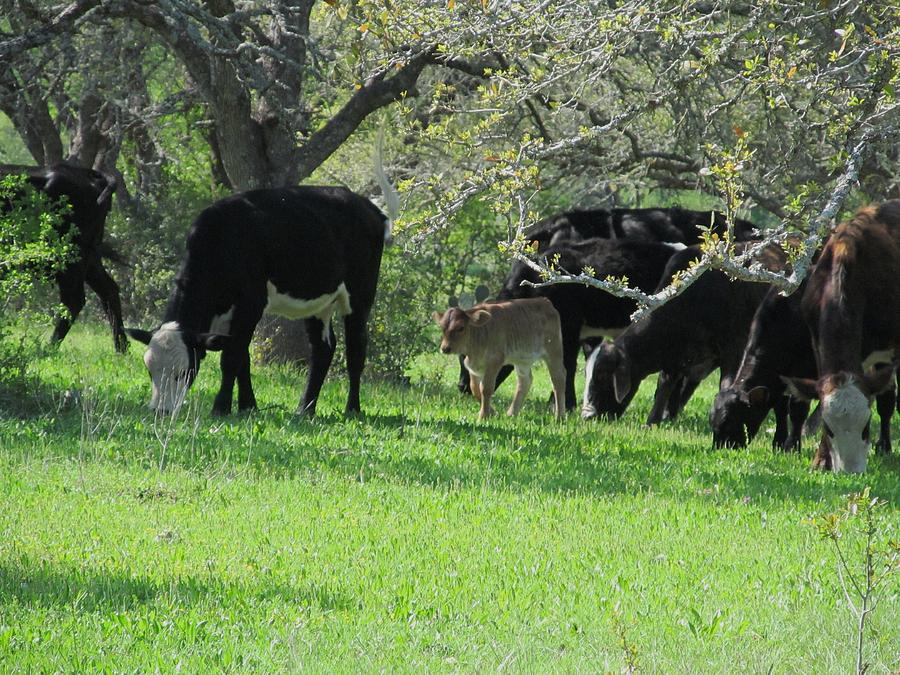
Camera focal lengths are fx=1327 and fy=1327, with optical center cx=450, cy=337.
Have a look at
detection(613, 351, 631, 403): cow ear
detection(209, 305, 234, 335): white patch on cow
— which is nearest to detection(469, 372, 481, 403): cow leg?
detection(613, 351, 631, 403): cow ear

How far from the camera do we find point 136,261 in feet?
75.6

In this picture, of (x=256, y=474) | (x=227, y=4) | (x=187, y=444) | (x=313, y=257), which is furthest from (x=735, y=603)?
(x=227, y=4)

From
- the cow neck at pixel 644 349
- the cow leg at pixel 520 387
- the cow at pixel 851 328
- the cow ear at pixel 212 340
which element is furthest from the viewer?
the cow neck at pixel 644 349

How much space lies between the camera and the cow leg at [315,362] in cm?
1317

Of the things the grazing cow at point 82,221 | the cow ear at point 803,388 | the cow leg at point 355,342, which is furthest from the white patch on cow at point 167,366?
the cow ear at point 803,388

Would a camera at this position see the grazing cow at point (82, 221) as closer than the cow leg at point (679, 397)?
No

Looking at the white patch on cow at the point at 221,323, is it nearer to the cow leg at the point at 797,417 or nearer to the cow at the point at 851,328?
the cow at the point at 851,328

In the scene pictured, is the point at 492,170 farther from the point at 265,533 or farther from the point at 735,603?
the point at 735,603

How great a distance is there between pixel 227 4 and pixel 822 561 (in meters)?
11.1

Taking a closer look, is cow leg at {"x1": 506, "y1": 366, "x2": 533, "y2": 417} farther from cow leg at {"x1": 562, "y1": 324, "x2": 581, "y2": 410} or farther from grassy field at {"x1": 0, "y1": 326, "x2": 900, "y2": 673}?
cow leg at {"x1": 562, "y1": 324, "x2": 581, "y2": 410}

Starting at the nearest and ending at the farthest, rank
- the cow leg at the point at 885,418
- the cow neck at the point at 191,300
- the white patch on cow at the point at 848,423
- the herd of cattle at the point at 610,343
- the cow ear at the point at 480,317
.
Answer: the white patch on cow at the point at 848,423
the herd of cattle at the point at 610,343
the cow neck at the point at 191,300
the cow leg at the point at 885,418
the cow ear at the point at 480,317

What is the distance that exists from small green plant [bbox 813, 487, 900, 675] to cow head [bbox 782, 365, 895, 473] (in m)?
1.64

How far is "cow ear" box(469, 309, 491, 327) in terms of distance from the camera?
44.6 feet

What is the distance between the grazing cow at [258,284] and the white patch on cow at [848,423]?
473 centimetres
